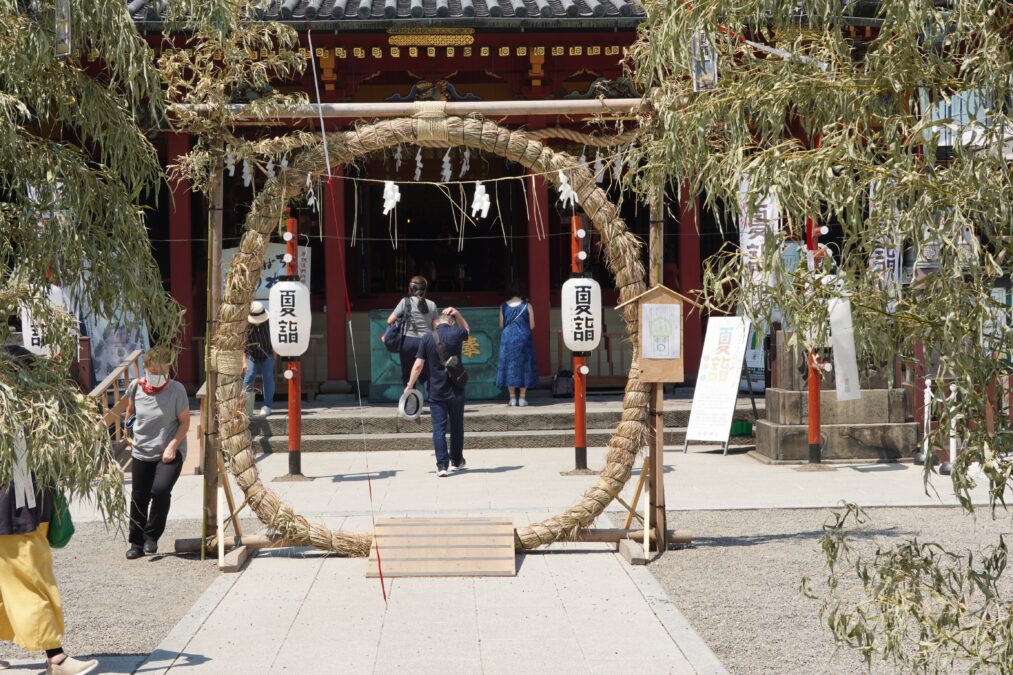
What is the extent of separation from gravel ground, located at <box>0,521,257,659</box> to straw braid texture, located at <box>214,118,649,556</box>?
0.76 meters

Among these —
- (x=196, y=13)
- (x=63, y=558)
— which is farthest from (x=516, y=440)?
(x=196, y=13)

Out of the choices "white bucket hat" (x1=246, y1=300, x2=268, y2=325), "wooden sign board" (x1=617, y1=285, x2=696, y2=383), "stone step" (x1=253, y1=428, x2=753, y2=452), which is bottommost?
"stone step" (x1=253, y1=428, x2=753, y2=452)

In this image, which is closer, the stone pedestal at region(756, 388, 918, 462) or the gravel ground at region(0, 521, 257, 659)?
the gravel ground at region(0, 521, 257, 659)

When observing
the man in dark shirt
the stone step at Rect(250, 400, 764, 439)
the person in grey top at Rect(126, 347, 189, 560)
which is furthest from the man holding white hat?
the person in grey top at Rect(126, 347, 189, 560)

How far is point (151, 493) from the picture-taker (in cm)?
803

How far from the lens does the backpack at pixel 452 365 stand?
10703mm

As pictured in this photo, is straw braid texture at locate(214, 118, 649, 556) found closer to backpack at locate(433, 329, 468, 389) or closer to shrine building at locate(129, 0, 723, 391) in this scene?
backpack at locate(433, 329, 468, 389)

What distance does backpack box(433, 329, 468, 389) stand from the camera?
35.1ft

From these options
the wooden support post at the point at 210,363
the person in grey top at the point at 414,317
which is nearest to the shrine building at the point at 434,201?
the person in grey top at the point at 414,317

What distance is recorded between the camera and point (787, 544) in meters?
8.16

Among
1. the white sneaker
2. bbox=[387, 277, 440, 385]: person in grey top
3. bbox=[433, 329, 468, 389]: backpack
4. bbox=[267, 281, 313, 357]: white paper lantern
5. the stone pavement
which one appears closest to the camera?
the white sneaker

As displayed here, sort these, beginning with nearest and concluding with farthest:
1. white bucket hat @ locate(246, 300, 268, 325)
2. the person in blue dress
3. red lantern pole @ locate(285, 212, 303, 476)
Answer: red lantern pole @ locate(285, 212, 303, 476), white bucket hat @ locate(246, 300, 268, 325), the person in blue dress

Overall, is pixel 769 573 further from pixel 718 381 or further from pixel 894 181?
pixel 718 381

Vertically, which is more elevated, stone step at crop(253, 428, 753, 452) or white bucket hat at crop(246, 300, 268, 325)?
white bucket hat at crop(246, 300, 268, 325)
